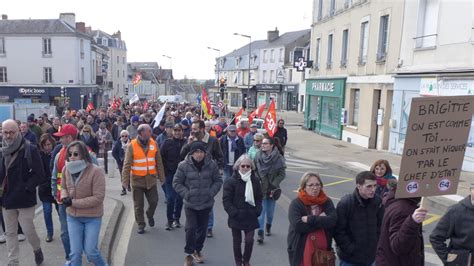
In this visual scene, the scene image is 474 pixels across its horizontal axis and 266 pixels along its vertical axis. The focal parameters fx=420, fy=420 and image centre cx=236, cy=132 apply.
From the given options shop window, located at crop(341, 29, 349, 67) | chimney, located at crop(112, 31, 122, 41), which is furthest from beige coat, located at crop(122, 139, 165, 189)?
chimney, located at crop(112, 31, 122, 41)

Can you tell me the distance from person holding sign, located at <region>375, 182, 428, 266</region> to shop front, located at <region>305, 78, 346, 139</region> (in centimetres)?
2098

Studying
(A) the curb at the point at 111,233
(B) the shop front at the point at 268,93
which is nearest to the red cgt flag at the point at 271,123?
(A) the curb at the point at 111,233

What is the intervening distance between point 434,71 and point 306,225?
1324 cm

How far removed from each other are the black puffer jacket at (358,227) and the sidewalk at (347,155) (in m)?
6.49

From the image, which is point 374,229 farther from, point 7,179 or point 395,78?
point 395,78

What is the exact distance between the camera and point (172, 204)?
7.33 m

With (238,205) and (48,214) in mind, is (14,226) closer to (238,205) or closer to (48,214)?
(48,214)

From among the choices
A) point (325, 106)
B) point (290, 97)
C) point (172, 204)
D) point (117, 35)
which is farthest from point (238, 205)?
point (117, 35)

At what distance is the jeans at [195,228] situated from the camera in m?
5.79

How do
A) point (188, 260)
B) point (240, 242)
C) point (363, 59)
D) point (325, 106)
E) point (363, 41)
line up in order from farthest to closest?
point (325, 106), point (363, 41), point (363, 59), point (188, 260), point (240, 242)

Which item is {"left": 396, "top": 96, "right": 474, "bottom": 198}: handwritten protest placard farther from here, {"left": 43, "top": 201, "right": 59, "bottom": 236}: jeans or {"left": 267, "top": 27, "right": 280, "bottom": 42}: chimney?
{"left": 267, "top": 27, "right": 280, "bottom": 42}: chimney

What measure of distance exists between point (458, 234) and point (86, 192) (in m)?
3.94

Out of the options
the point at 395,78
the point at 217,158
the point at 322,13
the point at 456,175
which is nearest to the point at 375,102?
the point at 395,78

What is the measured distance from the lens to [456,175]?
12.1 ft
